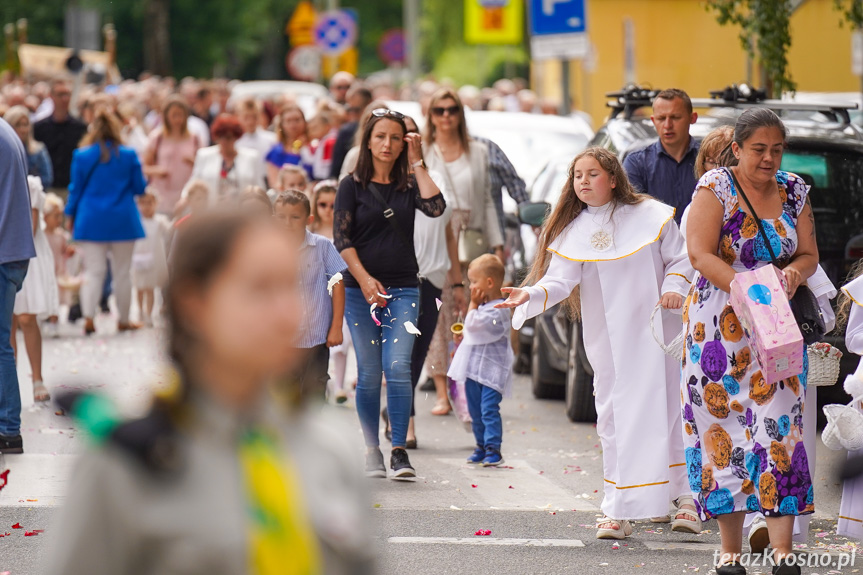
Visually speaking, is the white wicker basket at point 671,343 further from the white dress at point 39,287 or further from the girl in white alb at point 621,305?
the white dress at point 39,287

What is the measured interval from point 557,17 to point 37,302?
317 inches

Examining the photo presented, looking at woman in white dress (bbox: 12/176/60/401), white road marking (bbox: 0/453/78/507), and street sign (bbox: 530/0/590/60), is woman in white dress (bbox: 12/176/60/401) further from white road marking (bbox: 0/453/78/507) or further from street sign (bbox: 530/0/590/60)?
street sign (bbox: 530/0/590/60)

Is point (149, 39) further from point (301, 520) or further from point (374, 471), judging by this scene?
point (301, 520)

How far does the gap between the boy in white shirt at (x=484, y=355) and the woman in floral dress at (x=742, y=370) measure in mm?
2598

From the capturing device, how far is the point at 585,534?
667 centimetres

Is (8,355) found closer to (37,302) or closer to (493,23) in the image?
(37,302)

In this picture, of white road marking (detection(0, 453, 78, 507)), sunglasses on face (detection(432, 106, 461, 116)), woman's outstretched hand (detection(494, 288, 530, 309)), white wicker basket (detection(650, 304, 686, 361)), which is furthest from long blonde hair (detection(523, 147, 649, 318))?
sunglasses on face (detection(432, 106, 461, 116))

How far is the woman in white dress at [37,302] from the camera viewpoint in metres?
10.0

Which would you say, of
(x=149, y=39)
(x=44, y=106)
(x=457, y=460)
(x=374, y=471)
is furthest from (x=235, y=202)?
(x=149, y=39)

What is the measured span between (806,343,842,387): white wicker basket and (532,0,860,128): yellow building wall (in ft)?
80.4

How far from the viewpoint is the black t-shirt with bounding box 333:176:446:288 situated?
794 centimetres

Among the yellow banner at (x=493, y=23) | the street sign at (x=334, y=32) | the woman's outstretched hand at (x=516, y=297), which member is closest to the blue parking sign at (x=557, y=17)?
the woman's outstretched hand at (x=516, y=297)

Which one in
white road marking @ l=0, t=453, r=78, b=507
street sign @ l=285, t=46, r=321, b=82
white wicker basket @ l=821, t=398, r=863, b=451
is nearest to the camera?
white wicker basket @ l=821, t=398, r=863, b=451

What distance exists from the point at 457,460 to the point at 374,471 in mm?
860
